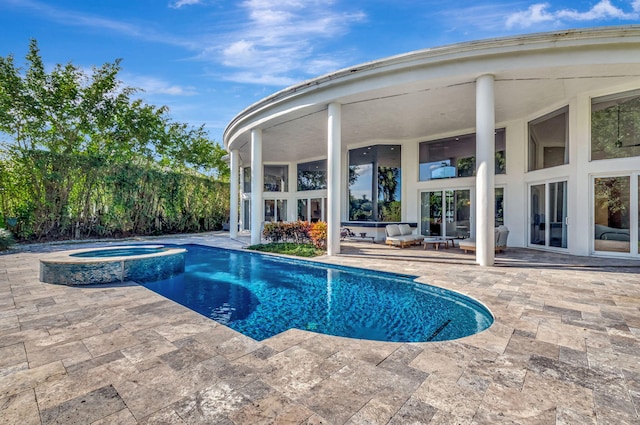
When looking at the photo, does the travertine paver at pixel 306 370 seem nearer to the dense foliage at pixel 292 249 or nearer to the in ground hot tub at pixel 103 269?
the in ground hot tub at pixel 103 269

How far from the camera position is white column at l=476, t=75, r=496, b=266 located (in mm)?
6738

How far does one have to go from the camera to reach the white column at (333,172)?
8539mm

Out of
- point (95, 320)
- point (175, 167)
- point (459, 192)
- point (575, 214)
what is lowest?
point (95, 320)

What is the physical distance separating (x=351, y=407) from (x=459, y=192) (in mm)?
11521

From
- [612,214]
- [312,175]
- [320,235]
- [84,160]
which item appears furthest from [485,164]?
[84,160]

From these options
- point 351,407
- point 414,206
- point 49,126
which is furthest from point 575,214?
point 49,126

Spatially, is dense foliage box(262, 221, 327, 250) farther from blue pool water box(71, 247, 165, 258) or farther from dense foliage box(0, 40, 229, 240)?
dense foliage box(0, 40, 229, 240)

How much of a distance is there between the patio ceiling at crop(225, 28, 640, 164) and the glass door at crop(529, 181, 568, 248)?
2526 mm

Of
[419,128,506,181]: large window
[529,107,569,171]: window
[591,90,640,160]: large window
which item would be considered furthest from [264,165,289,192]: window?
[591,90,640,160]: large window

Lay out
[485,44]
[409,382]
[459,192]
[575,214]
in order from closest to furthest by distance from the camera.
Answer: [409,382], [485,44], [575,214], [459,192]

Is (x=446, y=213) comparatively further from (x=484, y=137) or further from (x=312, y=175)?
(x=312, y=175)

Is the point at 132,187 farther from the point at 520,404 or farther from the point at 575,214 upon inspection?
the point at 575,214

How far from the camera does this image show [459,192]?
11.9 metres

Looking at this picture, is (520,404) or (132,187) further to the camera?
(132,187)
